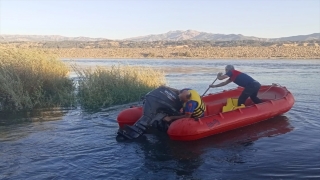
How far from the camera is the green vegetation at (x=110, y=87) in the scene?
1529 centimetres

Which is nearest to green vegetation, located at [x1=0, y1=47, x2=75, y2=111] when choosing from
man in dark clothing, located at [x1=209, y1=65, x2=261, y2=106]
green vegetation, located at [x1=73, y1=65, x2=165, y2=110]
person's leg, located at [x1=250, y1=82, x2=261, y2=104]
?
green vegetation, located at [x1=73, y1=65, x2=165, y2=110]

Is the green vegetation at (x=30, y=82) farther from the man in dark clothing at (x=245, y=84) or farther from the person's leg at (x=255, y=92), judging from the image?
the person's leg at (x=255, y=92)

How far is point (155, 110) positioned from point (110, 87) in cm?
610

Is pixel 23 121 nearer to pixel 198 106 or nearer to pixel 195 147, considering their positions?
pixel 198 106

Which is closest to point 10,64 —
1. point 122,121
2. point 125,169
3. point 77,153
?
point 122,121

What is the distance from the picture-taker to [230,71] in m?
12.5

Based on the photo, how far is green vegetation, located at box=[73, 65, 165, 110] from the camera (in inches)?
602

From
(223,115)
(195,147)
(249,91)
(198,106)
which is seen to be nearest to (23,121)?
(198,106)

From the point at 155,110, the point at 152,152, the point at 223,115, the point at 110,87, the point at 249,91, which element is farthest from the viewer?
the point at 110,87

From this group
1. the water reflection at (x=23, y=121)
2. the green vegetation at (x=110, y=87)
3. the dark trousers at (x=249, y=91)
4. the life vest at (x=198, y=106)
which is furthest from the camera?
the green vegetation at (x=110, y=87)

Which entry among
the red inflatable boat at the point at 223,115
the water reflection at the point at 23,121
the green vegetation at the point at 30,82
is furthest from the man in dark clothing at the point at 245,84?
the green vegetation at the point at 30,82

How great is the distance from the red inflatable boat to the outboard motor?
565mm

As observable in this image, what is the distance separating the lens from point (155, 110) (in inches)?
400

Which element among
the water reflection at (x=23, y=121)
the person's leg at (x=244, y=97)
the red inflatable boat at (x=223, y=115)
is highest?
the person's leg at (x=244, y=97)
